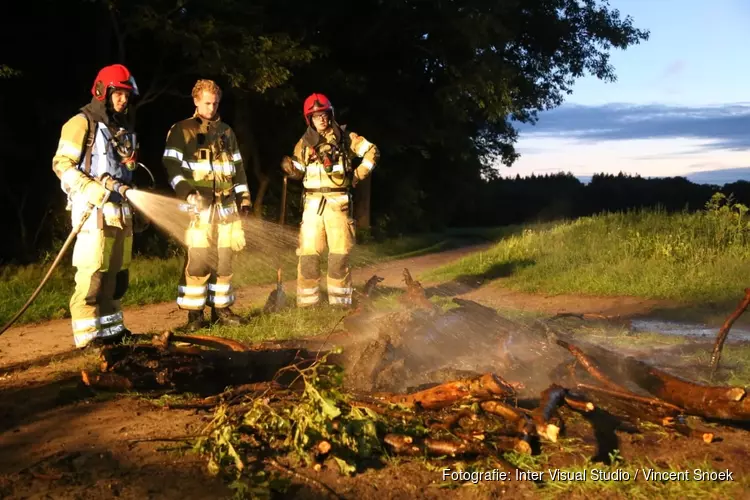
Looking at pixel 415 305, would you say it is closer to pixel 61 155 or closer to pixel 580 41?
pixel 61 155

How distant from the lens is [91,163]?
6059 mm

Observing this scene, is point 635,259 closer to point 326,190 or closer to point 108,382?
point 326,190

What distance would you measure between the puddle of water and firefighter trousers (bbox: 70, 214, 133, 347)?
487 cm

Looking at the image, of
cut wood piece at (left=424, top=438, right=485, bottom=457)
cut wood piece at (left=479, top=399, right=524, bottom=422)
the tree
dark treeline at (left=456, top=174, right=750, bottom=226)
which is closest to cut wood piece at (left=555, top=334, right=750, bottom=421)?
cut wood piece at (left=479, top=399, right=524, bottom=422)

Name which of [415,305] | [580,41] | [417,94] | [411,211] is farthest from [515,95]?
[415,305]

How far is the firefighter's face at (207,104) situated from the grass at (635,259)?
17.5ft

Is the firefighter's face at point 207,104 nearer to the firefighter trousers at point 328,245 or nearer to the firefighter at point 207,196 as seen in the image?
the firefighter at point 207,196

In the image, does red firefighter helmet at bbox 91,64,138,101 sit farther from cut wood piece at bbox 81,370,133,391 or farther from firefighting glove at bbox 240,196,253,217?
cut wood piece at bbox 81,370,133,391

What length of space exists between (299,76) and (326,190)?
9.81 m

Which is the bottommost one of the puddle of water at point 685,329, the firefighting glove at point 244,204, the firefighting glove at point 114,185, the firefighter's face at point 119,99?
the puddle of water at point 685,329

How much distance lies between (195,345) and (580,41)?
81.9 ft

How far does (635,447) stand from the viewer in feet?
13.0

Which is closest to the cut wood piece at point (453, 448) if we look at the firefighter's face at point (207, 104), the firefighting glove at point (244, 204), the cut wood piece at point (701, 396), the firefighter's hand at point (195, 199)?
the cut wood piece at point (701, 396)

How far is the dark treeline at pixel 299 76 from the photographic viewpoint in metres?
13.0
